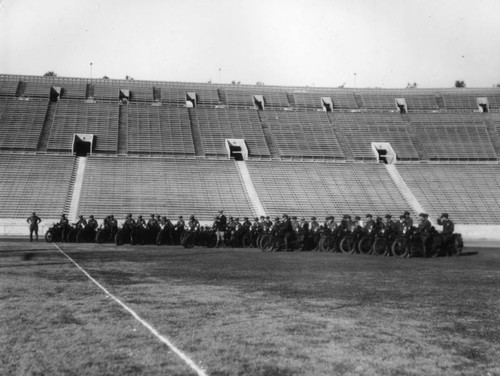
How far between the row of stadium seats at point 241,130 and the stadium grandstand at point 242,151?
125 millimetres

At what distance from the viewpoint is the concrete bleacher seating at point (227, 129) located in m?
43.9

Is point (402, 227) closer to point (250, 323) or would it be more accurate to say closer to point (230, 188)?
point (250, 323)

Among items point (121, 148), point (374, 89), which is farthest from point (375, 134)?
point (121, 148)

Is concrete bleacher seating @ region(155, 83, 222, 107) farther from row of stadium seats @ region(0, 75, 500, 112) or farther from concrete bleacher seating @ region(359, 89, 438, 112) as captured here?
concrete bleacher seating @ region(359, 89, 438, 112)

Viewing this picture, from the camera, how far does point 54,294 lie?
894cm

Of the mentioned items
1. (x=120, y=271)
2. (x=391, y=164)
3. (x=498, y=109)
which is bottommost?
(x=120, y=271)

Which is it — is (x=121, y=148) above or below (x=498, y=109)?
below

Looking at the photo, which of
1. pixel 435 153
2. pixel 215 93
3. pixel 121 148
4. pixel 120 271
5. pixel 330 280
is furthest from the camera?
pixel 215 93

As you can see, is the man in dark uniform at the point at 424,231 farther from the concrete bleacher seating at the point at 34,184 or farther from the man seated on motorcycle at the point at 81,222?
the concrete bleacher seating at the point at 34,184

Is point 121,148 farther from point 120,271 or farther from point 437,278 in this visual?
point 437,278

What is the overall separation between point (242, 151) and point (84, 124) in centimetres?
1267

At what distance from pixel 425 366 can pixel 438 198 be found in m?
36.4

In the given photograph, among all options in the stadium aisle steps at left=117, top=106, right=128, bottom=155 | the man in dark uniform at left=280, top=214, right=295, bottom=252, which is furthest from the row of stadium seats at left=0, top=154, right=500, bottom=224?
the man in dark uniform at left=280, top=214, right=295, bottom=252

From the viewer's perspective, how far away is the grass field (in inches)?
200
